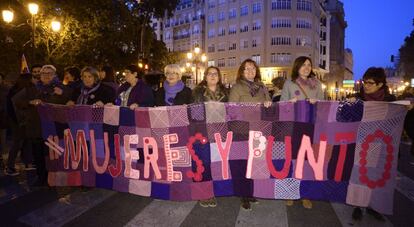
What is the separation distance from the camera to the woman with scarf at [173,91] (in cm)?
579

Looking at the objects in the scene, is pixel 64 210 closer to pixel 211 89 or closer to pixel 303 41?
pixel 211 89

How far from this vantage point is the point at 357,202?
477cm

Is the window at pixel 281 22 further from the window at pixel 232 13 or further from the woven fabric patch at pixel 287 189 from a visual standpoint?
the woven fabric patch at pixel 287 189

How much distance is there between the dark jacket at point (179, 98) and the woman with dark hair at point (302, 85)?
4.98ft

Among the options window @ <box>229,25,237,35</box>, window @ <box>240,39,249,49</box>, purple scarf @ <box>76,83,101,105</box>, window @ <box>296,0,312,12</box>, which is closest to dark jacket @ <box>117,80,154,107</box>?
purple scarf @ <box>76,83,101,105</box>

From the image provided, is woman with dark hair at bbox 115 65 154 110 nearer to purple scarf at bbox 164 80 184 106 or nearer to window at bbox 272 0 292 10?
purple scarf at bbox 164 80 184 106

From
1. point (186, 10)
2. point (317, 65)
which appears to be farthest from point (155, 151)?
point (186, 10)

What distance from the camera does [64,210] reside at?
16.6ft

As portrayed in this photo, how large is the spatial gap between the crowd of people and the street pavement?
0.22 meters

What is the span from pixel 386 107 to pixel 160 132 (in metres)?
3.15

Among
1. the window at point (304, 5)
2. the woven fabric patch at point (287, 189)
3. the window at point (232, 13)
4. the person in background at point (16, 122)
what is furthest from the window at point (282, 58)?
the woven fabric patch at point (287, 189)

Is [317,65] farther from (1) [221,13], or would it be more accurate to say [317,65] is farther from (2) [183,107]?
(2) [183,107]

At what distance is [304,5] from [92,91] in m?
62.2

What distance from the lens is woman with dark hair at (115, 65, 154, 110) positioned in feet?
19.9
